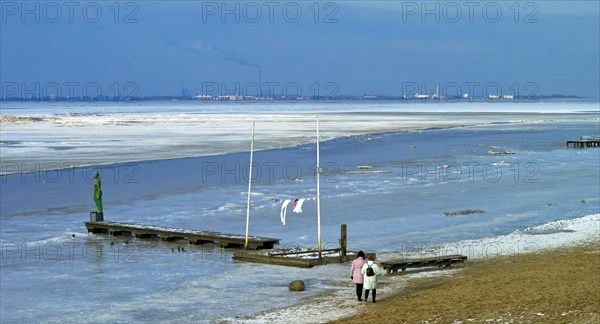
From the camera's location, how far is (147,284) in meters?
20.9

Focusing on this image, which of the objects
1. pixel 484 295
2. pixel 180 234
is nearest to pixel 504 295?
pixel 484 295

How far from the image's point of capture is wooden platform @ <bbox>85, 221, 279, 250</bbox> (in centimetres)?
2498

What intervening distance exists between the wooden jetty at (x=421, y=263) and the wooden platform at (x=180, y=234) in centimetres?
428

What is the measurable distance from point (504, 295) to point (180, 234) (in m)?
11.2

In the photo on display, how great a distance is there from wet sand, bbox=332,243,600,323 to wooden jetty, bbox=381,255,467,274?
0.39 meters

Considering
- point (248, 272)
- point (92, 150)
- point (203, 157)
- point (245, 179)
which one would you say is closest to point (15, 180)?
point (245, 179)

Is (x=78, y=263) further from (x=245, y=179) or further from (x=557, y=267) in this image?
(x=245, y=179)

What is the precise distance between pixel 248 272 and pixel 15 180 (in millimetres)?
25593

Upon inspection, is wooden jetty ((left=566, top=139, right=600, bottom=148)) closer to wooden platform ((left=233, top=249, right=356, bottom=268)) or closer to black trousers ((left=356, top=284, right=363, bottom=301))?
wooden platform ((left=233, top=249, right=356, bottom=268))

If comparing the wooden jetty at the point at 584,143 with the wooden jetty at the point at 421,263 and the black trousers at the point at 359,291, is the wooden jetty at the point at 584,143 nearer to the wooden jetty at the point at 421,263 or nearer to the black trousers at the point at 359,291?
the wooden jetty at the point at 421,263

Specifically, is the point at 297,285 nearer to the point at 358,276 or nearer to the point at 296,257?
the point at 358,276

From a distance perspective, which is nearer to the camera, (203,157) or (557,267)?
(557,267)

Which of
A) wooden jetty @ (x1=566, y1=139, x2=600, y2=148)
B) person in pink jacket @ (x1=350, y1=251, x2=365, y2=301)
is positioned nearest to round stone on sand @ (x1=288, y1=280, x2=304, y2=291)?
person in pink jacket @ (x1=350, y1=251, x2=365, y2=301)

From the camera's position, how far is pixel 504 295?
1825 centimetres
